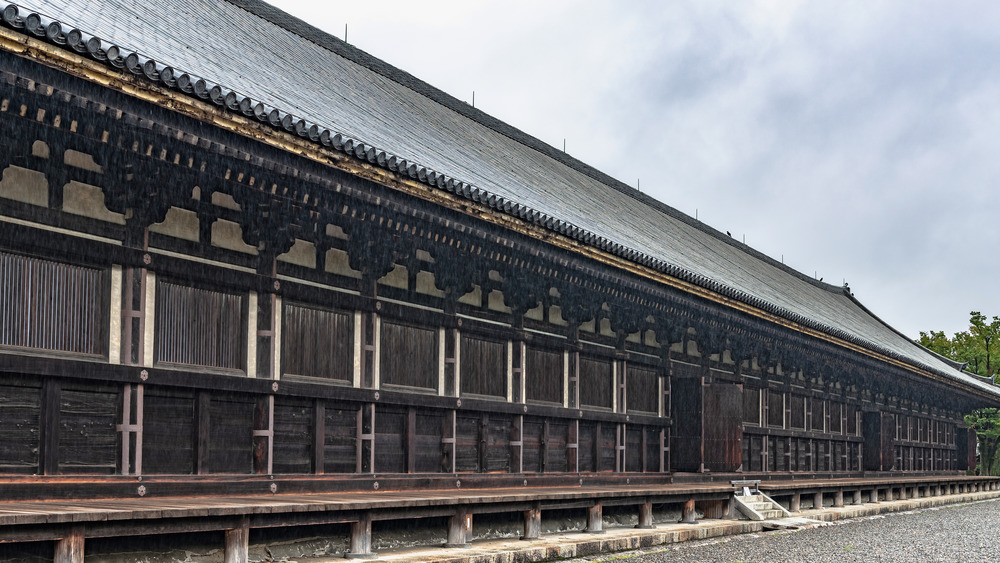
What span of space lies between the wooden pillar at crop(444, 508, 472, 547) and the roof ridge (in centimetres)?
947

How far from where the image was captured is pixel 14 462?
371 inches

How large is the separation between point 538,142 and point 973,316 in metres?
54.1

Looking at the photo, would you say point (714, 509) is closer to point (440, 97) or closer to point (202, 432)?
point (440, 97)

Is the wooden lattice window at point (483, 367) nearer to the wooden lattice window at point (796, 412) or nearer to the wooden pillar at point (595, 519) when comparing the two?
the wooden pillar at point (595, 519)

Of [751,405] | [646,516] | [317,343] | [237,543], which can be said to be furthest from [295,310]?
[751,405]

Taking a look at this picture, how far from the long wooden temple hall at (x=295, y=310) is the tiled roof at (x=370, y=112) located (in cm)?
6

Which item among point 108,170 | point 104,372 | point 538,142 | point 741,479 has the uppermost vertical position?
point 538,142

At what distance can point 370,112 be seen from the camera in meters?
15.4

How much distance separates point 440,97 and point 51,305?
14.0m

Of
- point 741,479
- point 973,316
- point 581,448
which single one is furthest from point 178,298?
point 973,316

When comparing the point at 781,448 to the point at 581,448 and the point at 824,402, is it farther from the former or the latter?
the point at 581,448

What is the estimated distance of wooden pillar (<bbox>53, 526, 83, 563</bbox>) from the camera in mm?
8133

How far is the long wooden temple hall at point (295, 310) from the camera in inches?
361

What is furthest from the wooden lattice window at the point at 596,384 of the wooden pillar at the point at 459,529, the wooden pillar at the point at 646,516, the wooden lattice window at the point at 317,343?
the wooden lattice window at the point at 317,343
